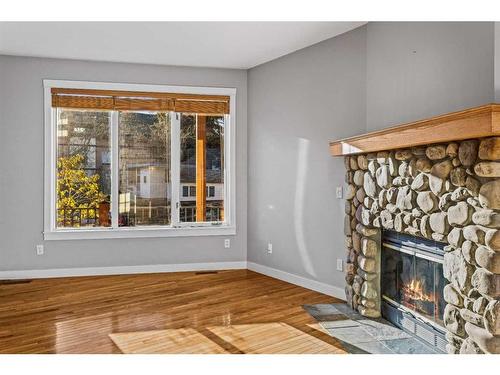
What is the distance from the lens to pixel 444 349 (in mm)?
3014

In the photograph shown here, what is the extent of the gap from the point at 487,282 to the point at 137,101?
4.42m

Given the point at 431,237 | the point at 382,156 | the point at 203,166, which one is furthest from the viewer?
the point at 203,166

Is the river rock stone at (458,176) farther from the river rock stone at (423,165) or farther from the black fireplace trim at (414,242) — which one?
the black fireplace trim at (414,242)

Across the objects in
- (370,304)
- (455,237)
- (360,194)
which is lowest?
(370,304)

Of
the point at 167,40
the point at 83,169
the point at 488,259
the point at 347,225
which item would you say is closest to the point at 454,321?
the point at 488,259

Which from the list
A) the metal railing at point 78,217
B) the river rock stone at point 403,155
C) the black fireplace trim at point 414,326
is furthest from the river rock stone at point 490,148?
the metal railing at point 78,217

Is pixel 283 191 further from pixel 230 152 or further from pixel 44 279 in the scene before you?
pixel 44 279

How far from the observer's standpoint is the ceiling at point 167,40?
422cm

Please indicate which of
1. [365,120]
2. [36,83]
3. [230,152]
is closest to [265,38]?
[365,120]

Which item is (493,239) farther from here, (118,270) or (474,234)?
(118,270)

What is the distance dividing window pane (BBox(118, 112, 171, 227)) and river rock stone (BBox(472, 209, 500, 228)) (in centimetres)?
397

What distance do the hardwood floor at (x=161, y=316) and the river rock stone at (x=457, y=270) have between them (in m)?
0.91

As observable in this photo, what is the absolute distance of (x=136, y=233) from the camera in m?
5.61

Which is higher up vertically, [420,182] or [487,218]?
[420,182]
